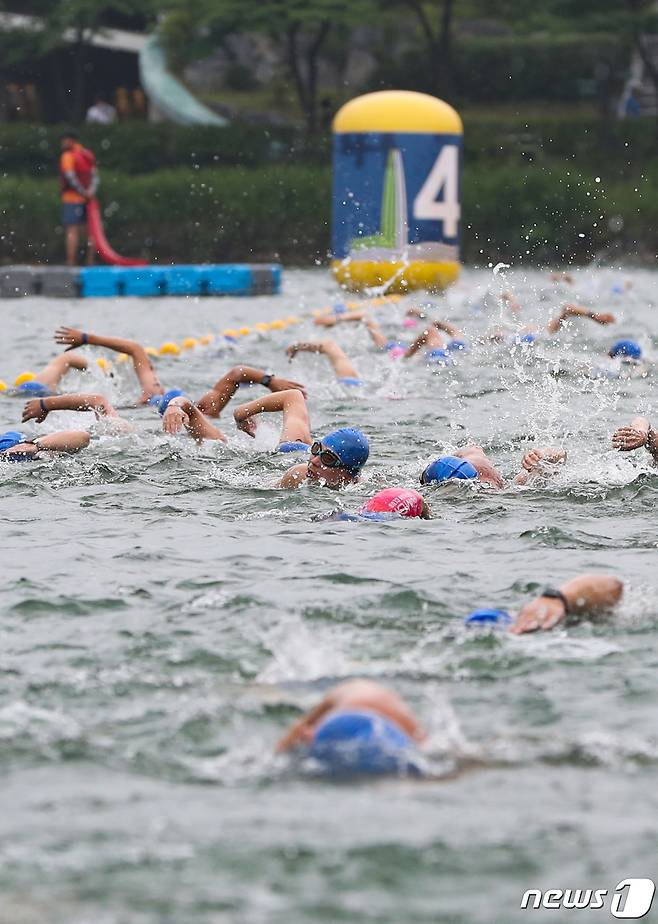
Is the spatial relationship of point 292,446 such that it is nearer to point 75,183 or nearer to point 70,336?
point 70,336

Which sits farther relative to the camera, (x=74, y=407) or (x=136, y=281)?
(x=136, y=281)

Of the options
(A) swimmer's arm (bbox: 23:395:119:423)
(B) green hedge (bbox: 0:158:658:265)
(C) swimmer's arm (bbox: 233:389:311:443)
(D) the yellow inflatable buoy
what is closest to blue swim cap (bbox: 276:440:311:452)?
(C) swimmer's arm (bbox: 233:389:311:443)

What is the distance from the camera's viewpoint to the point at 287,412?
11945 mm

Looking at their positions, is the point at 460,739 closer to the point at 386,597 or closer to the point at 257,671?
the point at 257,671

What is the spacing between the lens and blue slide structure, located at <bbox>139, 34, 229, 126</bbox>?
3819 cm

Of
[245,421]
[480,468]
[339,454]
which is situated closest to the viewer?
[339,454]

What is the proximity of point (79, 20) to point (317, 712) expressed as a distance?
1306 inches

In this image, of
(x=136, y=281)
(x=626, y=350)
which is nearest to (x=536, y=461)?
(x=626, y=350)

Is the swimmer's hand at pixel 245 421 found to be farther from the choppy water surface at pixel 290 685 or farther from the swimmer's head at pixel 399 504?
the swimmer's head at pixel 399 504

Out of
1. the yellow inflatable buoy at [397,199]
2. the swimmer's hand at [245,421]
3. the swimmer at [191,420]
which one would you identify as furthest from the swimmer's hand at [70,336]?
the yellow inflatable buoy at [397,199]

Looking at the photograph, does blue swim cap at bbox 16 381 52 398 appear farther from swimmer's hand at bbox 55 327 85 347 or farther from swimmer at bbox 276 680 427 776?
swimmer at bbox 276 680 427 776

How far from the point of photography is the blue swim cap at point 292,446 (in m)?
11.6

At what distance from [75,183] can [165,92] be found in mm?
14171

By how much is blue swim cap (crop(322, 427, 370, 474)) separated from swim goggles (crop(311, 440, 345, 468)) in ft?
0.06
